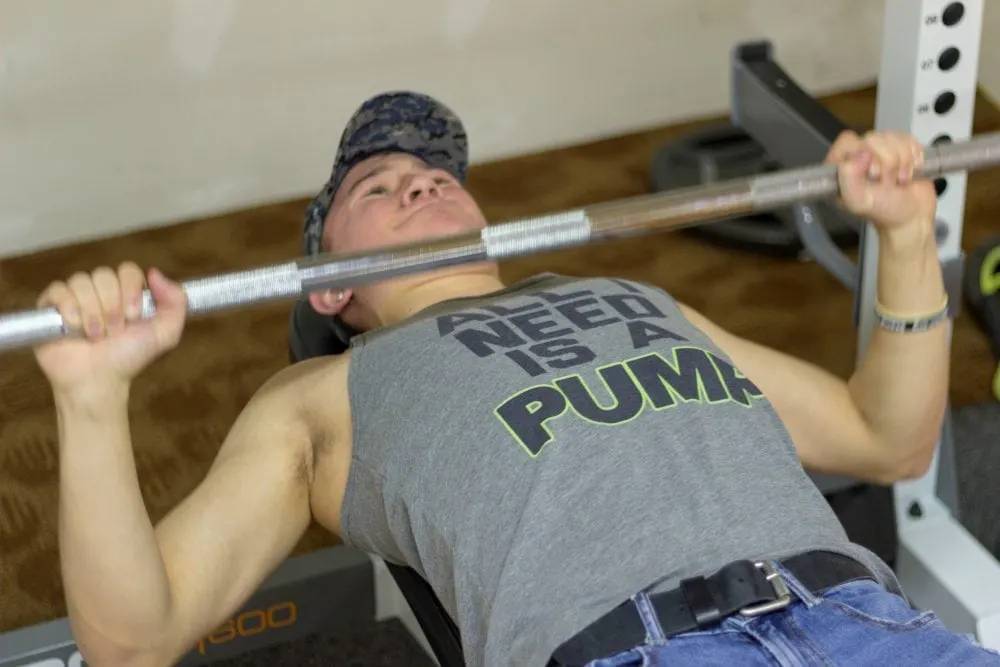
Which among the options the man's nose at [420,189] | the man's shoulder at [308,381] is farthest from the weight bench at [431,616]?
the man's nose at [420,189]

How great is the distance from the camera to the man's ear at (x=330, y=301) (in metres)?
1.72

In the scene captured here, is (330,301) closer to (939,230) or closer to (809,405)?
(809,405)

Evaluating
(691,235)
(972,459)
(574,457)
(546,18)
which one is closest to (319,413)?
(574,457)

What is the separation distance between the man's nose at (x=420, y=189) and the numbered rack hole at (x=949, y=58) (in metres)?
0.70

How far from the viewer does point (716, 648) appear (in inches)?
47.3

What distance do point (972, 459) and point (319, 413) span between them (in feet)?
4.21

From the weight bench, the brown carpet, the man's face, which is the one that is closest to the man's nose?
the man's face

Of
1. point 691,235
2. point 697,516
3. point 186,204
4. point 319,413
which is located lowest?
point 697,516

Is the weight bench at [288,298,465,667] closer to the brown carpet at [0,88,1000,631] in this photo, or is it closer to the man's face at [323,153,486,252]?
the man's face at [323,153,486,252]

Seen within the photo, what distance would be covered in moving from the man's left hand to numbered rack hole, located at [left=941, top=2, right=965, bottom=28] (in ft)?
0.97

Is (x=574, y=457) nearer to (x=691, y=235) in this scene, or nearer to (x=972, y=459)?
(x=972, y=459)

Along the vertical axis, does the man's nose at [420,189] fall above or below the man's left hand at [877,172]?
above

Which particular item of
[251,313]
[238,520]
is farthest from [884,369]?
[251,313]

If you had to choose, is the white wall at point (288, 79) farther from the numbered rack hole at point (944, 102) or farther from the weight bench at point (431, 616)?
the weight bench at point (431, 616)
